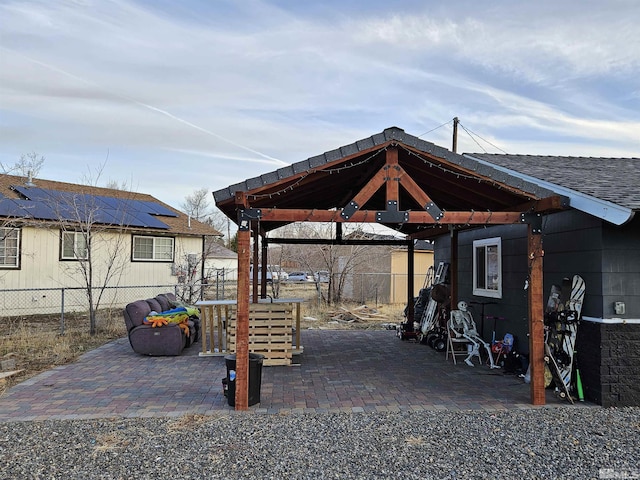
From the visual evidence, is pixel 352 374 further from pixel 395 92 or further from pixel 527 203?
pixel 395 92

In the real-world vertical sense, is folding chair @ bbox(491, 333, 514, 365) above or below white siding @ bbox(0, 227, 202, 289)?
below

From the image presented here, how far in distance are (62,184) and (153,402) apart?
13.7 meters

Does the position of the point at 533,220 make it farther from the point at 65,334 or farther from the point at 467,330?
the point at 65,334

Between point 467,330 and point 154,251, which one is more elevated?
point 154,251

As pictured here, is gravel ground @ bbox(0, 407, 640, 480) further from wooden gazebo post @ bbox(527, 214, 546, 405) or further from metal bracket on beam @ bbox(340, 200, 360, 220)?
metal bracket on beam @ bbox(340, 200, 360, 220)

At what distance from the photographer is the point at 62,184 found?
16375 millimetres

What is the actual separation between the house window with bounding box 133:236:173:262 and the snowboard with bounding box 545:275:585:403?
12.9 m

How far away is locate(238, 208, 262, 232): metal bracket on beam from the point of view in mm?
5324

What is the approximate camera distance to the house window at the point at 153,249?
15289 mm

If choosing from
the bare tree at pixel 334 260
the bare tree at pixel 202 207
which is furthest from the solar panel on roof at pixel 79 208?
the bare tree at pixel 202 207

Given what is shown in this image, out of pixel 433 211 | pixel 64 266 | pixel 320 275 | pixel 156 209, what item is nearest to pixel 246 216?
pixel 433 211

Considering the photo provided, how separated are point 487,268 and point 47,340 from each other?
854cm

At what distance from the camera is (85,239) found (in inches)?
454

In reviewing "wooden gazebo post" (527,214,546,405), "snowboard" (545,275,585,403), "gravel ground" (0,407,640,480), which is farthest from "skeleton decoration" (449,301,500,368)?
"gravel ground" (0,407,640,480)
